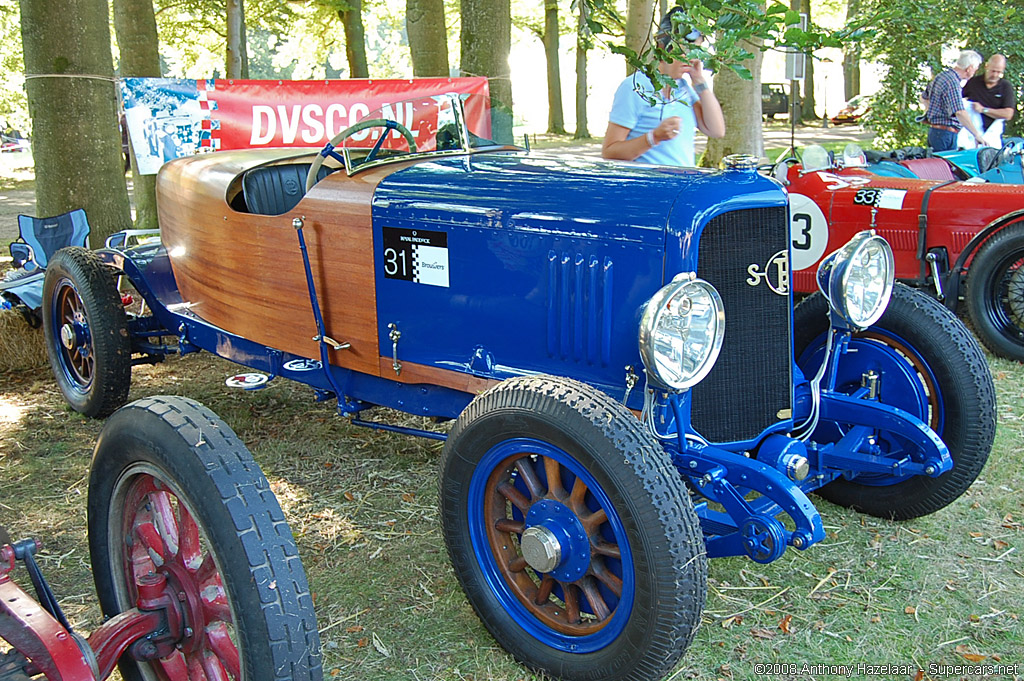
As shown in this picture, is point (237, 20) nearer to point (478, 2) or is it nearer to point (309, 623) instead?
point (478, 2)

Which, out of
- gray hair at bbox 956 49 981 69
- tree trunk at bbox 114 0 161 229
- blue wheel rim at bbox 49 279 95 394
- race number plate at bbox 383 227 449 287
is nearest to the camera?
race number plate at bbox 383 227 449 287

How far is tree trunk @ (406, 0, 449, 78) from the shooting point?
9.43 metres

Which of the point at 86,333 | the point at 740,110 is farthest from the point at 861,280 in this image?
the point at 740,110

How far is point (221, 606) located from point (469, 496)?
898 mm

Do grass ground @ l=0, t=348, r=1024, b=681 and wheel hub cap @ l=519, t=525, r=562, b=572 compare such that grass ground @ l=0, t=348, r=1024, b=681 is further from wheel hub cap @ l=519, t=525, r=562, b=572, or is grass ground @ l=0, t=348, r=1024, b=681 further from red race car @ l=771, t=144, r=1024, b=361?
red race car @ l=771, t=144, r=1024, b=361

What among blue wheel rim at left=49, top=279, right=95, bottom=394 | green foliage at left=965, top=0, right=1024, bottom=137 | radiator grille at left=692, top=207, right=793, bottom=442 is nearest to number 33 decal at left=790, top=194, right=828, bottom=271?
radiator grille at left=692, top=207, right=793, bottom=442

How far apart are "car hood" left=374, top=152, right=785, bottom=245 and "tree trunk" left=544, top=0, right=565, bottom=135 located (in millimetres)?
18112

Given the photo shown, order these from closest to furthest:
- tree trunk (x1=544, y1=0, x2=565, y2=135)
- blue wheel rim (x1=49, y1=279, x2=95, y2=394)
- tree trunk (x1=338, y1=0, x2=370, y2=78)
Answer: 1. blue wheel rim (x1=49, y1=279, x2=95, y2=394)
2. tree trunk (x1=338, y1=0, x2=370, y2=78)
3. tree trunk (x1=544, y1=0, x2=565, y2=135)

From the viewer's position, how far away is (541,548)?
245cm

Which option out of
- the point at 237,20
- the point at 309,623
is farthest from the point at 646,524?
the point at 237,20

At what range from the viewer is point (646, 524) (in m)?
2.21

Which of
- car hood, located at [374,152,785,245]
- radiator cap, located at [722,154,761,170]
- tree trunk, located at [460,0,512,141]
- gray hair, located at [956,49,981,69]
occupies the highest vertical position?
tree trunk, located at [460,0,512,141]

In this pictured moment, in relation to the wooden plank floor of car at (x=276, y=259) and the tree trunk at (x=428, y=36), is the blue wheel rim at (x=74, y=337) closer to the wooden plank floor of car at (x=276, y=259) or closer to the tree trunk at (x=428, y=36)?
the wooden plank floor of car at (x=276, y=259)

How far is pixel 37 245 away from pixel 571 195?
4.10 metres
